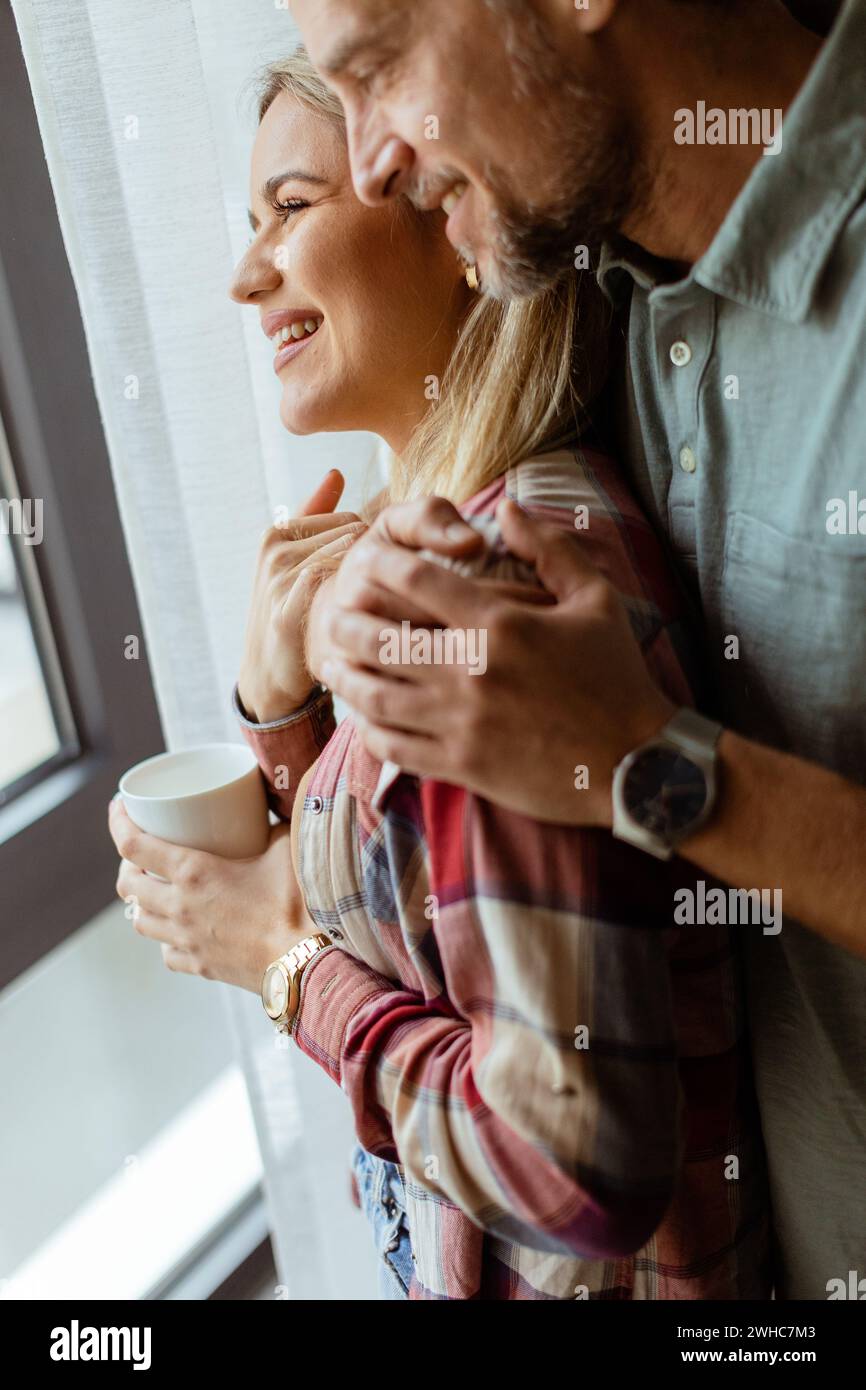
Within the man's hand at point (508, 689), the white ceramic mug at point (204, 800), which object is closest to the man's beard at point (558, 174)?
the man's hand at point (508, 689)

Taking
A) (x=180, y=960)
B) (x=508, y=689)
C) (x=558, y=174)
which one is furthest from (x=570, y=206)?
(x=180, y=960)

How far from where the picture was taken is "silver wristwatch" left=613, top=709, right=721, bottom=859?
26.1 inches

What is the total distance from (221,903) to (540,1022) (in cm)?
45

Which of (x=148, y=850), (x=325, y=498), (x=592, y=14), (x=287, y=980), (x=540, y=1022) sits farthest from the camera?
(x=325, y=498)

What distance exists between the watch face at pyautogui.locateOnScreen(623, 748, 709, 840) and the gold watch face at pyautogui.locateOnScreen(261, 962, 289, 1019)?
0.39m

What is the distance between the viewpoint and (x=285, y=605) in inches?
39.6

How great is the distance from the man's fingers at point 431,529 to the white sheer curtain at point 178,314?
1.69 ft

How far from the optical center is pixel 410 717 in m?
0.67

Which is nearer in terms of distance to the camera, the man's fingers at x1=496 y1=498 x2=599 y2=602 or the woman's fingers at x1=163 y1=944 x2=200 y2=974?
the man's fingers at x1=496 y1=498 x2=599 y2=602

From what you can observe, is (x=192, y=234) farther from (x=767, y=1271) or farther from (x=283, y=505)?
(x=767, y=1271)

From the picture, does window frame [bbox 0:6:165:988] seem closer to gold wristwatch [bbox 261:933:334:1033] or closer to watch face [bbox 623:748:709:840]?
gold wristwatch [bbox 261:933:334:1033]

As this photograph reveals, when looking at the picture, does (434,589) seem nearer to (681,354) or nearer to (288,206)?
(681,354)

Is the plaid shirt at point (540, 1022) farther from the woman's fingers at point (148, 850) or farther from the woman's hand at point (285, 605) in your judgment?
the woman's fingers at point (148, 850)

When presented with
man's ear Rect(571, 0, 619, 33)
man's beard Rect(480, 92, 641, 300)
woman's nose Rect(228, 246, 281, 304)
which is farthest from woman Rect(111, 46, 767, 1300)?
man's ear Rect(571, 0, 619, 33)
